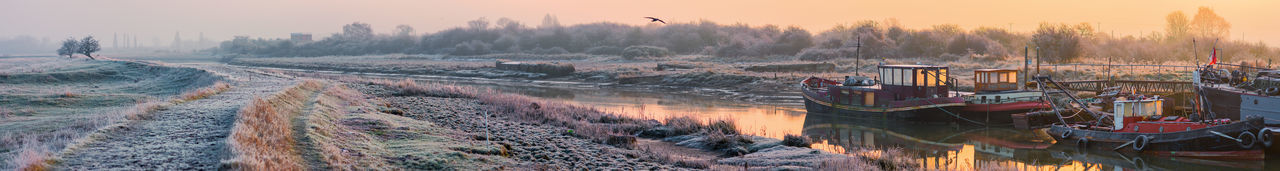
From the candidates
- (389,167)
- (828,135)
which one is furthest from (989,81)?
(389,167)

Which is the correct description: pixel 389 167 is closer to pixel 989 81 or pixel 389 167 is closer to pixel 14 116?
pixel 14 116

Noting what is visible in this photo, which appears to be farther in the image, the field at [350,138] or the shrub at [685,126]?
the shrub at [685,126]

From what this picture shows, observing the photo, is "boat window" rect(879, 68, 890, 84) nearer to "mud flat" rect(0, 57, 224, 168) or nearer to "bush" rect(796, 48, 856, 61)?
"mud flat" rect(0, 57, 224, 168)

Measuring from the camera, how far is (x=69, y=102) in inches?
1115

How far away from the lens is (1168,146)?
21.9m

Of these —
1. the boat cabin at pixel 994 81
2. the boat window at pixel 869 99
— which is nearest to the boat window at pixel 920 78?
the boat window at pixel 869 99

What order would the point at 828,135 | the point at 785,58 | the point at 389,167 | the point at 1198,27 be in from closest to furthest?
the point at 389,167 → the point at 828,135 → the point at 785,58 → the point at 1198,27

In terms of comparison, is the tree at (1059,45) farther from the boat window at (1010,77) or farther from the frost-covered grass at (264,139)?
the frost-covered grass at (264,139)

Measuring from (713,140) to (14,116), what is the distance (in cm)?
1804

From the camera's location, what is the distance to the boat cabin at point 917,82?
33438 millimetres

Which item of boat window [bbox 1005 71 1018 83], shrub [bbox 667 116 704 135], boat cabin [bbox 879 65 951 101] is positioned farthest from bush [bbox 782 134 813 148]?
boat window [bbox 1005 71 1018 83]

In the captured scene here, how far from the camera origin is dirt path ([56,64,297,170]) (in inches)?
525

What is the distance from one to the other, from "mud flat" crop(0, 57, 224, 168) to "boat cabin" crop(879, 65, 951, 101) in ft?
80.9

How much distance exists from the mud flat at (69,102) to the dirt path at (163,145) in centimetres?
57
